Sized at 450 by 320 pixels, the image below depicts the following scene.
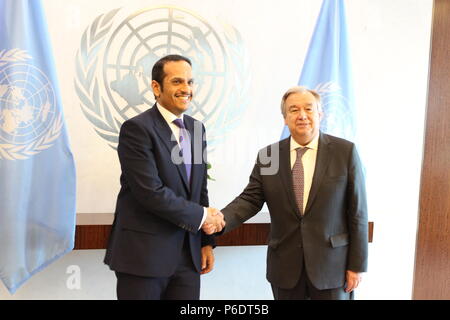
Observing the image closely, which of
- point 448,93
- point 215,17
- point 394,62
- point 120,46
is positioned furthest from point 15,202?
point 448,93

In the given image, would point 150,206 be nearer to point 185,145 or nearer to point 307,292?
point 185,145

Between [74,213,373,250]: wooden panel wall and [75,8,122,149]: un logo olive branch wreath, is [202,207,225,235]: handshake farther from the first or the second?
[75,8,122,149]: un logo olive branch wreath

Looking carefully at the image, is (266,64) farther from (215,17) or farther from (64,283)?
(64,283)

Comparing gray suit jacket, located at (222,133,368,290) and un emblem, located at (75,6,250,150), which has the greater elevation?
un emblem, located at (75,6,250,150)

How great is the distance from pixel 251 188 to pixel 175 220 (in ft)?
1.82

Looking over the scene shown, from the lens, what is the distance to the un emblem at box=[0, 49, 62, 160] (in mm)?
2441

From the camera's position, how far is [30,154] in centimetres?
250

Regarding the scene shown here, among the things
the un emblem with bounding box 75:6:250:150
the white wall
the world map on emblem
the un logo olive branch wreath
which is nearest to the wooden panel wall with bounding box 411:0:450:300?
the white wall

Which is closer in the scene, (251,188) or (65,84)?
(251,188)

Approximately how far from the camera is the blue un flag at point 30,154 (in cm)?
246

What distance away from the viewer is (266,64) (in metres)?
3.20

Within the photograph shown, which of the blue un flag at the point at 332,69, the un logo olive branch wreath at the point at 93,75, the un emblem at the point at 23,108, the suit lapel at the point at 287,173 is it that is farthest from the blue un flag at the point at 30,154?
the blue un flag at the point at 332,69

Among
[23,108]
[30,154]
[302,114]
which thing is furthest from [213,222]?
[23,108]

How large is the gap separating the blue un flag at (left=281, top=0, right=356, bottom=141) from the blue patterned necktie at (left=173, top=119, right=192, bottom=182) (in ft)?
3.52
